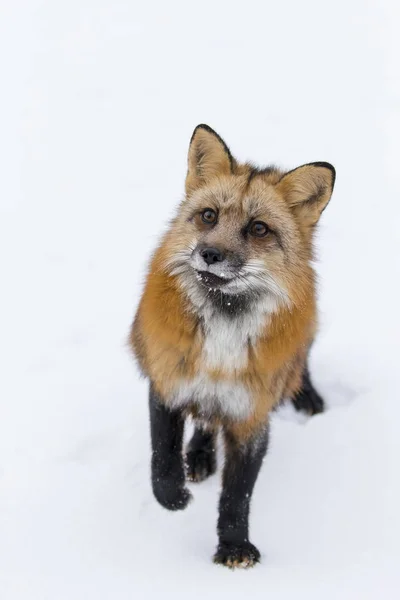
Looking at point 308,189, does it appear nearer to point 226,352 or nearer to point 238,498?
point 226,352

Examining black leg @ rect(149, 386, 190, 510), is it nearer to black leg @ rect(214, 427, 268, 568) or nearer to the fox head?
black leg @ rect(214, 427, 268, 568)

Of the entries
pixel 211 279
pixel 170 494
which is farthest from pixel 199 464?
pixel 211 279

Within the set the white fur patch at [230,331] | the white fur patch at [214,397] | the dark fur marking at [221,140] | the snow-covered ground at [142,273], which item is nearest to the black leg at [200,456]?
the snow-covered ground at [142,273]

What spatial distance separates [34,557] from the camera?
426 centimetres

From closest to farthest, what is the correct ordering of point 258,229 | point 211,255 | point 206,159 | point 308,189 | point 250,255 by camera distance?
point 211,255
point 250,255
point 258,229
point 308,189
point 206,159

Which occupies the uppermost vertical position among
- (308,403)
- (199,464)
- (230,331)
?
(230,331)

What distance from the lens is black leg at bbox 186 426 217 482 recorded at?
5.14m

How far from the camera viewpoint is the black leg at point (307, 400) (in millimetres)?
5777

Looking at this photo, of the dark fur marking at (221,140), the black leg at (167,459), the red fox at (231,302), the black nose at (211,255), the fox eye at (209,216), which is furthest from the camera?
the black leg at (167,459)

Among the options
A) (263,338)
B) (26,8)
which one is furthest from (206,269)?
(26,8)

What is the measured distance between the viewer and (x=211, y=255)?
11.7 feet

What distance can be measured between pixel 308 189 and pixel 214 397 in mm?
1374

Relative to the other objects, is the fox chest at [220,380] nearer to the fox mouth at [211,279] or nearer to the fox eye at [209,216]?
the fox mouth at [211,279]

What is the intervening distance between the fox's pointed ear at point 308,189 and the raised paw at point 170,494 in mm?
1904
